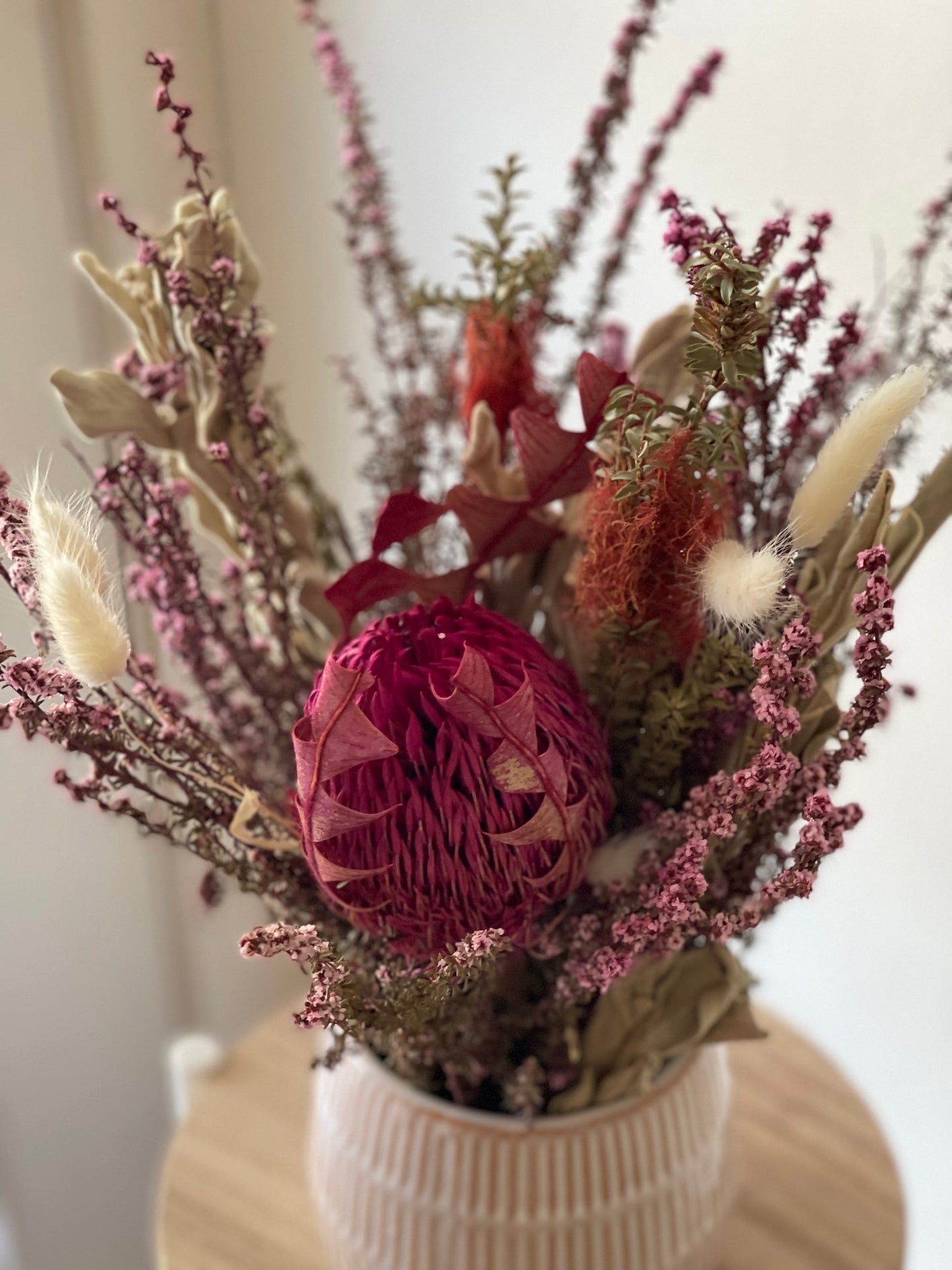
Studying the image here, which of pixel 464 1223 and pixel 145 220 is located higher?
pixel 145 220

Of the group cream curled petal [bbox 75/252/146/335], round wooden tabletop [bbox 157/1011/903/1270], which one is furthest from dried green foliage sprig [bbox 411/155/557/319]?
round wooden tabletop [bbox 157/1011/903/1270]

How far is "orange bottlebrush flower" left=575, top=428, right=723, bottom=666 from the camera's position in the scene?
33cm

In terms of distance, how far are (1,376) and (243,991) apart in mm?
579

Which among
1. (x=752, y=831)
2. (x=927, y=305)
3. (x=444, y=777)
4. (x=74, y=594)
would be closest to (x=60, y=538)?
(x=74, y=594)

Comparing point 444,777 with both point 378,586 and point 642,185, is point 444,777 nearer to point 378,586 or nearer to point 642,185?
point 378,586

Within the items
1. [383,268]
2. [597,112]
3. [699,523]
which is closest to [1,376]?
[383,268]

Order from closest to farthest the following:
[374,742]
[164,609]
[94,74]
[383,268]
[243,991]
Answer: [374,742]
[164,609]
[383,268]
[94,74]
[243,991]

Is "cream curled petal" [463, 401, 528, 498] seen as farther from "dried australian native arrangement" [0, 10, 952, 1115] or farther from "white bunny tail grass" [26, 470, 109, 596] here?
"white bunny tail grass" [26, 470, 109, 596]

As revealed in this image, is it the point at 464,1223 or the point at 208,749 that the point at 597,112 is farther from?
the point at 464,1223

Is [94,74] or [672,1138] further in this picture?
[94,74]

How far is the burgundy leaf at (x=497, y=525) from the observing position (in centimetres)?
41

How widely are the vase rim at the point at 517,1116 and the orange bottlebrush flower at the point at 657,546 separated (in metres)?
0.20

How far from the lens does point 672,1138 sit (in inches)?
19.3

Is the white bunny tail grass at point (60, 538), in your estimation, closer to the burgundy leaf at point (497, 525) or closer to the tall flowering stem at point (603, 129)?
the burgundy leaf at point (497, 525)
